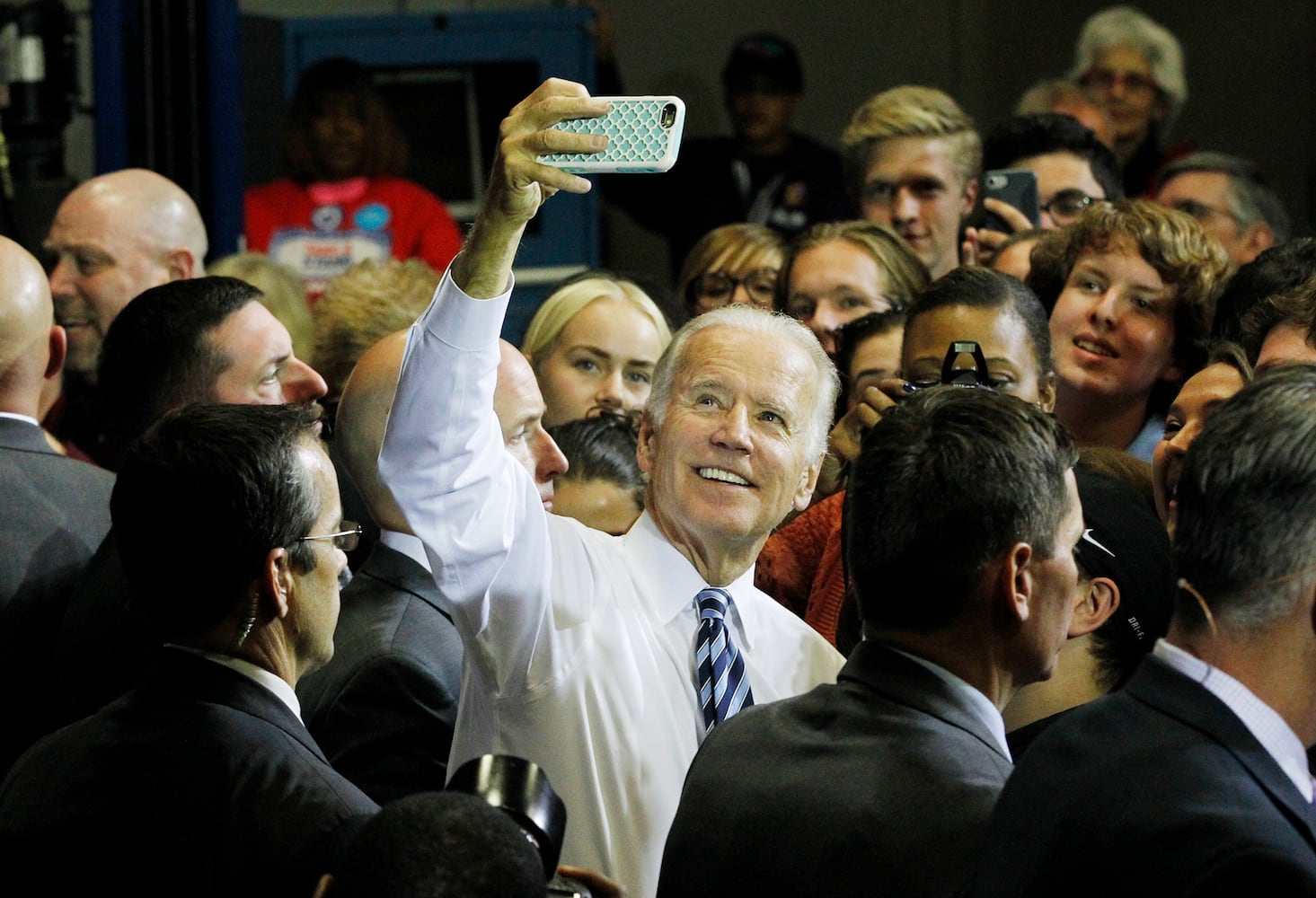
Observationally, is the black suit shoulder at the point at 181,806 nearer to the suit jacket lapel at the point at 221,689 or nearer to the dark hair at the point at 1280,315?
the suit jacket lapel at the point at 221,689

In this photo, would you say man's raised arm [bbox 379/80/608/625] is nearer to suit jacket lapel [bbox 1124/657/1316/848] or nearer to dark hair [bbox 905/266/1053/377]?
suit jacket lapel [bbox 1124/657/1316/848]

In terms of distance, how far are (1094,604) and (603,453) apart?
1280 millimetres

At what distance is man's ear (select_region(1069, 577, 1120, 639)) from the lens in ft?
7.47

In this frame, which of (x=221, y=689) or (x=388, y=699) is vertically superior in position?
(x=221, y=689)

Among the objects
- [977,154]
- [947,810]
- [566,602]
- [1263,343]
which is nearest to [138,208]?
[977,154]

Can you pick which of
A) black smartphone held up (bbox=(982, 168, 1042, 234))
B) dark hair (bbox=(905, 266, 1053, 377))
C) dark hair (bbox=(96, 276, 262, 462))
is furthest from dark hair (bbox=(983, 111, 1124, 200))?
dark hair (bbox=(96, 276, 262, 462))

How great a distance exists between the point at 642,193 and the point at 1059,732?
4942 mm

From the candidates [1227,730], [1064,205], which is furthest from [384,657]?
[1064,205]

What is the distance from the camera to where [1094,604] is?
7.54 feet

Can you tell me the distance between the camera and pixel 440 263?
5.91 m

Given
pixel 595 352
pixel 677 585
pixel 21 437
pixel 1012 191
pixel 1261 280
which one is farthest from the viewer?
pixel 1012 191

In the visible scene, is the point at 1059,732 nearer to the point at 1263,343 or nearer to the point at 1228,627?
the point at 1228,627

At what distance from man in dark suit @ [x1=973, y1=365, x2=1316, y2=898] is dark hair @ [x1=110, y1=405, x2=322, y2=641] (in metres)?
0.96

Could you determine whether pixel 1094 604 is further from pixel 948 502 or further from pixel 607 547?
pixel 607 547
